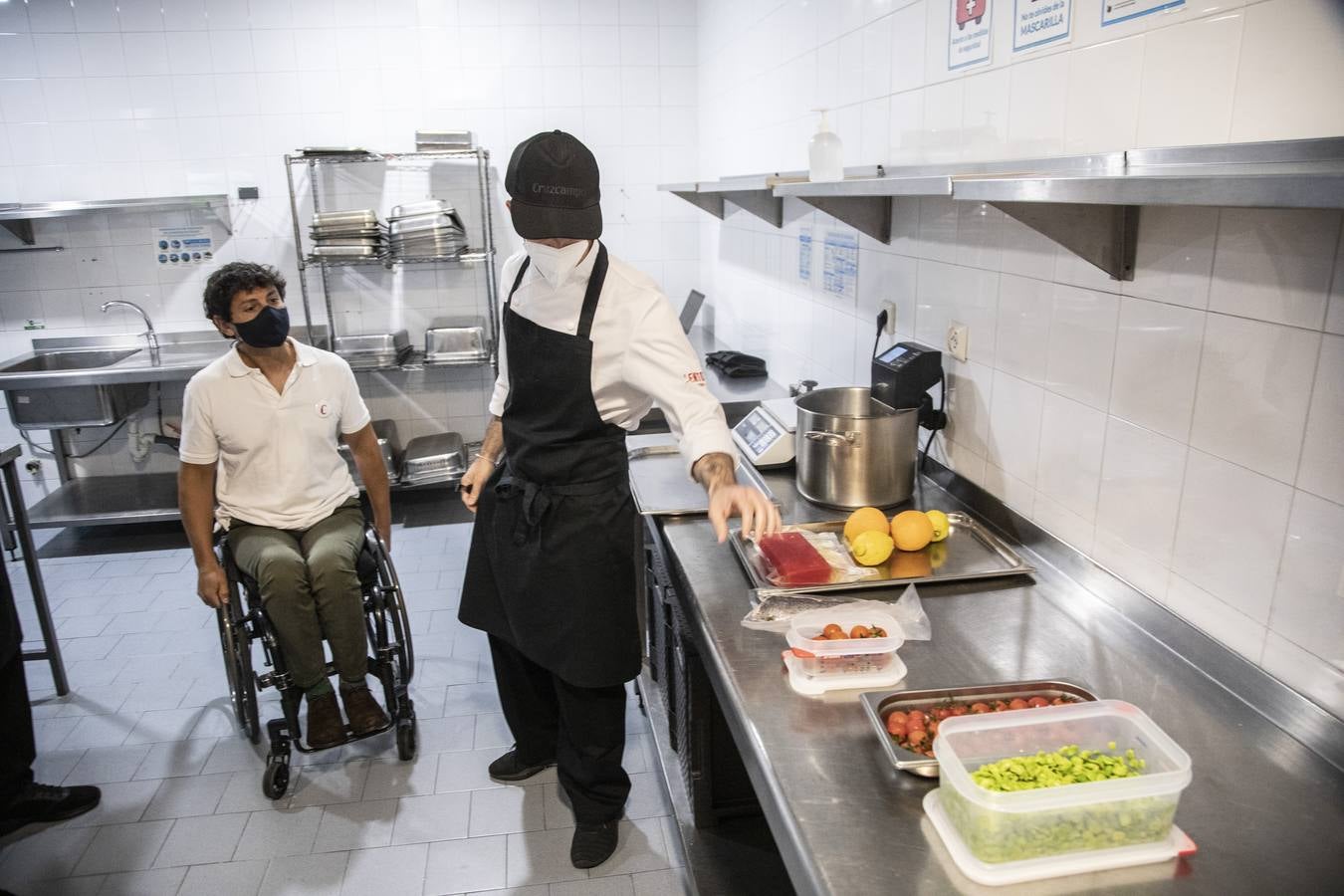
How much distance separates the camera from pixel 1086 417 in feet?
5.14

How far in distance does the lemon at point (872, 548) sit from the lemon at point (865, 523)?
1.1 inches

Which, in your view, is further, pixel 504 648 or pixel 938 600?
pixel 504 648

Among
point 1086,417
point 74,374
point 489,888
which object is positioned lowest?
point 489,888

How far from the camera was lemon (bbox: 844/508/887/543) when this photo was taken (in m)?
1.77

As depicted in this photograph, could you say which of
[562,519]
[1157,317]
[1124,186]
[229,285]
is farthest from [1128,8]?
[229,285]

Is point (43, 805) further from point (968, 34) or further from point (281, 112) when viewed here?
point (281, 112)

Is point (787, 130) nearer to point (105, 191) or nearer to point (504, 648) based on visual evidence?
point (504, 648)

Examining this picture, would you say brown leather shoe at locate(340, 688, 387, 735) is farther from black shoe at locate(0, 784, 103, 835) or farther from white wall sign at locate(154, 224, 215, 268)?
white wall sign at locate(154, 224, 215, 268)

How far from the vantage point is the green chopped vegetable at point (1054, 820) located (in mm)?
973

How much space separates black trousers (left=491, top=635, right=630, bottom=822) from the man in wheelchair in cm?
44

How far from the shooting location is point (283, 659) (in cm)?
232

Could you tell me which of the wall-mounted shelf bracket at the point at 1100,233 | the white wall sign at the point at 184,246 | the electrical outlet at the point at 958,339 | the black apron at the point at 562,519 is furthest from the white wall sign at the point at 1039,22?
the white wall sign at the point at 184,246

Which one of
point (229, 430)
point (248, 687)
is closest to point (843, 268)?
point (229, 430)

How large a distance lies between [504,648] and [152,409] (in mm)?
2985
